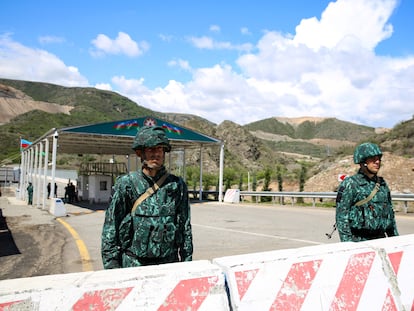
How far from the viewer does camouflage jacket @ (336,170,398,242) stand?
144 inches

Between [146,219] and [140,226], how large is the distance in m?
0.07

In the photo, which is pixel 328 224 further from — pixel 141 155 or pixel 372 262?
pixel 141 155

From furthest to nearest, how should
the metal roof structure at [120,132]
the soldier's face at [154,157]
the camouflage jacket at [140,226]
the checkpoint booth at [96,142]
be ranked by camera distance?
the checkpoint booth at [96,142], the metal roof structure at [120,132], the soldier's face at [154,157], the camouflage jacket at [140,226]

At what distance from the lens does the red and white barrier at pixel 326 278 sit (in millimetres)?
2334

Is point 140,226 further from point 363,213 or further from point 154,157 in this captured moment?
point 363,213

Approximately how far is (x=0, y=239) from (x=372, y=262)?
30.6 feet

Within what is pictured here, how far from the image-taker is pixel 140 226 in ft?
8.77

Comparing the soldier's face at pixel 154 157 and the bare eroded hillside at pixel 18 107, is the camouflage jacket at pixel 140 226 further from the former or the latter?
the bare eroded hillside at pixel 18 107

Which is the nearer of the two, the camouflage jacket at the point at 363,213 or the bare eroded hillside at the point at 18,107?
the camouflage jacket at the point at 363,213

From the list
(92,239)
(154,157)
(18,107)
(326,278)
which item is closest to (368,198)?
(326,278)

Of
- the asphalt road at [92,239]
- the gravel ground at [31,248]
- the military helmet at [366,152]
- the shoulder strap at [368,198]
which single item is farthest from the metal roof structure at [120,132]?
the shoulder strap at [368,198]

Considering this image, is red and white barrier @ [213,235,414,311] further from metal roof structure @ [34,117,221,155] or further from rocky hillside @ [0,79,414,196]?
rocky hillside @ [0,79,414,196]

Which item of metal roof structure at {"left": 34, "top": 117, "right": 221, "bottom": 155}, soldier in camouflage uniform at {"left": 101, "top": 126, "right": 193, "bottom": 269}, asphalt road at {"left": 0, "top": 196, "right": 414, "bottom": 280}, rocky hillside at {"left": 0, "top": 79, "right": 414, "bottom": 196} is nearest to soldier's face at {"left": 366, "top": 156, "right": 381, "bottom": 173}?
soldier in camouflage uniform at {"left": 101, "top": 126, "right": 193, "bottom": 269}

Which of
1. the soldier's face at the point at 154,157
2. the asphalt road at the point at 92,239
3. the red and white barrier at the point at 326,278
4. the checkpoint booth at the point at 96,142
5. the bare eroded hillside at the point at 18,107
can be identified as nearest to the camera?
the red and white barrier at the point at 326,278
